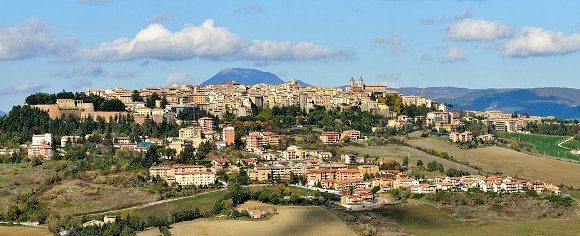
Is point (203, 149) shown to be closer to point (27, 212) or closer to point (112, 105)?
point (112, 105)

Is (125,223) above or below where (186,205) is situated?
below

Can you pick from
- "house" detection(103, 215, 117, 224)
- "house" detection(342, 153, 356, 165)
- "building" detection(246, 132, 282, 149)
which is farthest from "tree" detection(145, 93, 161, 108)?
"house" detection(103, 215, 117, 224)

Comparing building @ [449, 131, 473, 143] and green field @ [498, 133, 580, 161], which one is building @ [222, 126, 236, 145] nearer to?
building @ [449, 131, 473, 143]

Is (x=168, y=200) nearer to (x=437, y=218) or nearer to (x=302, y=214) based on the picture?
(x=302, y=214)

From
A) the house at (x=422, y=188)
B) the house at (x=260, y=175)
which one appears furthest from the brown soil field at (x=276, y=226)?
the house at (x=260, y=175)

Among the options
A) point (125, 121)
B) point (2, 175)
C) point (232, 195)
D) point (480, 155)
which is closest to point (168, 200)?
point (232, 195)

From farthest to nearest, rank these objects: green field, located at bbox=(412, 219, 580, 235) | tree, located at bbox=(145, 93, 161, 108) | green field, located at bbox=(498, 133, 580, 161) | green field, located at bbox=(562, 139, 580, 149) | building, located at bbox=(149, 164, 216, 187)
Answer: green field, located at bbox=(562, 139, 580, 149), tree, located at bbox=(145, 93, 161, 108), green field, located at bbox=(498, 133, 580, 161), building, located at bbox=(149, 164, 216, 187), green field, located at bbox=(412, 219, 580, 235)

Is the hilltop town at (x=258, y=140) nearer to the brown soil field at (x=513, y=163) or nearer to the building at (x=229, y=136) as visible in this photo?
the building at (x=229, y=136)

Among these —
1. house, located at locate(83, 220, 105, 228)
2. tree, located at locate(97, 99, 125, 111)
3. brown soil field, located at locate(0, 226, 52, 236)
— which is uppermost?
tree, located at locate(97, 99, 125, 111)

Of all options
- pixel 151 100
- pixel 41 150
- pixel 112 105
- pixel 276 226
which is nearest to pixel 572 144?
pixel 151 100
